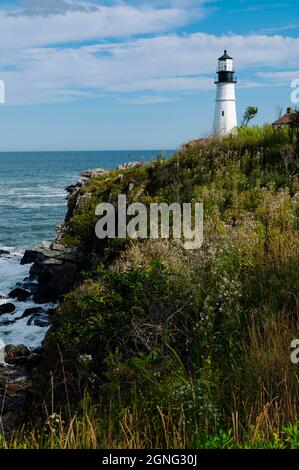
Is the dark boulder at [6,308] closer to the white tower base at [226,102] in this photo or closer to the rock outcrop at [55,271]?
the rock outcrop at [55,271]

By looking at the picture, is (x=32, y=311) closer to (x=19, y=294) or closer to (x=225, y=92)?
(x=19, y=294)

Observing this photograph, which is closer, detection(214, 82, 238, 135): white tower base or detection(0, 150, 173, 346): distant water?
detection(0, 150, 173, 346): distant water

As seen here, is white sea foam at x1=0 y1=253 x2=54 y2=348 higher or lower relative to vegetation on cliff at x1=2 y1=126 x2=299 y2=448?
lower

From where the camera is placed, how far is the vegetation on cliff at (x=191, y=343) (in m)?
4.39

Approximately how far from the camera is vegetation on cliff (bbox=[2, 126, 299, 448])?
4.39 meters

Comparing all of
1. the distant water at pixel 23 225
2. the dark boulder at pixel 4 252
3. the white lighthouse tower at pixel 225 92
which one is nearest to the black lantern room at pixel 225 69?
the white lighthouse tower at pixel 225 92

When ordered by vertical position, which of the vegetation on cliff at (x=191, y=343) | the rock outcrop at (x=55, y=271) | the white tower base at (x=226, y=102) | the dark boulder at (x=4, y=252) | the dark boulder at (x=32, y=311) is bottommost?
the dark boulder at (x=32, y=311)

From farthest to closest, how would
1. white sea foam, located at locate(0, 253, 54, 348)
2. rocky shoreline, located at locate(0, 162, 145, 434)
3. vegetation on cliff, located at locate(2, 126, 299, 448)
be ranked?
white sea foam, located at locate(0, 253, 54, 348) → rocky shoreline, located at locate(0, 162, 145, 434) → vegetation on cliff, located at locate(2, 126, 299, 448)

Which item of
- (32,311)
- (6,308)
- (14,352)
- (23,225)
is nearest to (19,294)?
(6,308)

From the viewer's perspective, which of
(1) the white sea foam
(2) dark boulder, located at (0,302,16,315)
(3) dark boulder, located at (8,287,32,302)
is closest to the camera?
(1) the white sea foam

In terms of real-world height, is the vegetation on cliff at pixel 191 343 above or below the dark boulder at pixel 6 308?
above

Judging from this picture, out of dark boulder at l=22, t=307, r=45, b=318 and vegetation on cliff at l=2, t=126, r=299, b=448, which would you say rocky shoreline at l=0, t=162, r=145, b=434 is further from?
vegetation on cliff at l=2, t=126, r=299, b=448

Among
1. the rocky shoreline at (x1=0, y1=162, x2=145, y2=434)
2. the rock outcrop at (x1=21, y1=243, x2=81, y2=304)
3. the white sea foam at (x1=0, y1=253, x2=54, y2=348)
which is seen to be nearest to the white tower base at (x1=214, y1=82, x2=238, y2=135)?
the white sea foam at (x1=0, y1=253, x2=54, y2=348)
